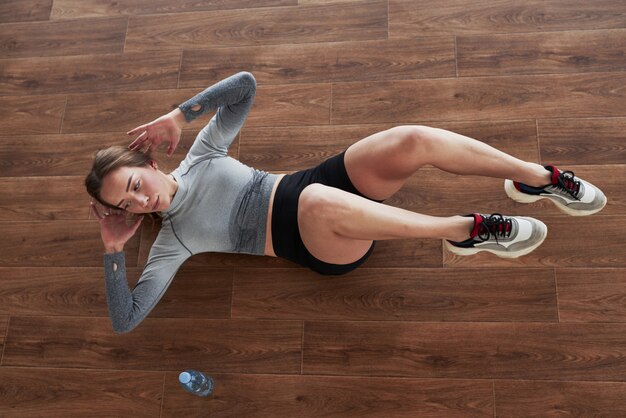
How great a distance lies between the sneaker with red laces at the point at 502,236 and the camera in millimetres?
1745

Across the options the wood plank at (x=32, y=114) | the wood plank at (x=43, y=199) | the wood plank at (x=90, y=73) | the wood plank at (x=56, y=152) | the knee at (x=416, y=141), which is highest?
the knee at (x=416, y=141)

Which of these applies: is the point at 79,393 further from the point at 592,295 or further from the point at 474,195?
the point at 592,295

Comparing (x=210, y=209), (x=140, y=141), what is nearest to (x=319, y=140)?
(x=210, y=209)

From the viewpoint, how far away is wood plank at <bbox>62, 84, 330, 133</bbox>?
7.52 feet

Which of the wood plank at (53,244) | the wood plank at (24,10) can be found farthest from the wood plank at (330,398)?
the wood plank at (24,10)

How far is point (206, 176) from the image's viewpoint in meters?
1.92

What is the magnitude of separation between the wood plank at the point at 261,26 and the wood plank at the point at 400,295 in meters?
0.98

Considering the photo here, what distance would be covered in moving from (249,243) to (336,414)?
65 cm

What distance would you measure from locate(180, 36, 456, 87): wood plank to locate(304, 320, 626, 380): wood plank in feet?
3.20

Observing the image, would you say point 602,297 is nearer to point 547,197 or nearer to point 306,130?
point 547,197

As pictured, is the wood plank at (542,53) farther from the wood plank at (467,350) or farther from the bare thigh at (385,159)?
the wood plank at (467,350)

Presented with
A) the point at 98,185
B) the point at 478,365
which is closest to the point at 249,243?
the point at 98,185

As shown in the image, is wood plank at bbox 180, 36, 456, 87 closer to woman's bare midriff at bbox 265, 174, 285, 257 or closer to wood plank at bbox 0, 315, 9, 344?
woman's bare midriff at bbox 265, 174, 285, 257

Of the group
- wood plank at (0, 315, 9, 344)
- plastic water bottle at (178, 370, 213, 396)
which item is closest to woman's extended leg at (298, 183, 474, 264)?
plastic water bottle at (178, 370, 213, 396)
